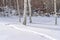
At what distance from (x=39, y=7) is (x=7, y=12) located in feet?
18.5

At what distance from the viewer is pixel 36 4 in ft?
110

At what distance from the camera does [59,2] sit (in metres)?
32.0

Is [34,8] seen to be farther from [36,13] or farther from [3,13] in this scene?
[3,13]

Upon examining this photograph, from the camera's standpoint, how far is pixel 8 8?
34.2 metres

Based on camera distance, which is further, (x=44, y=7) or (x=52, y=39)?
(x=44, y=7)

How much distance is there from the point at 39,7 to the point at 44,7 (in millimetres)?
869

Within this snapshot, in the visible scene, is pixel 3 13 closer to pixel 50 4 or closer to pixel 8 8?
pixel 8 8

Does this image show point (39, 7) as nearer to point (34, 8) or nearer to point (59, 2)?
point (34, 8)

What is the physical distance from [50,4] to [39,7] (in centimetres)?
212

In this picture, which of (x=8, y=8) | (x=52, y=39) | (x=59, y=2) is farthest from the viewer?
(x=8, y=8)

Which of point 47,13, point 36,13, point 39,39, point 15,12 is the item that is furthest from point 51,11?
point 39,39

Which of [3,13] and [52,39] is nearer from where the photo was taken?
[52,39]

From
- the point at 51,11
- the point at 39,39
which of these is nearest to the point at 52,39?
the point at 39,39

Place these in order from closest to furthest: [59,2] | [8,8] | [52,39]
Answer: [52,39] → [59,2] → [8,8]
